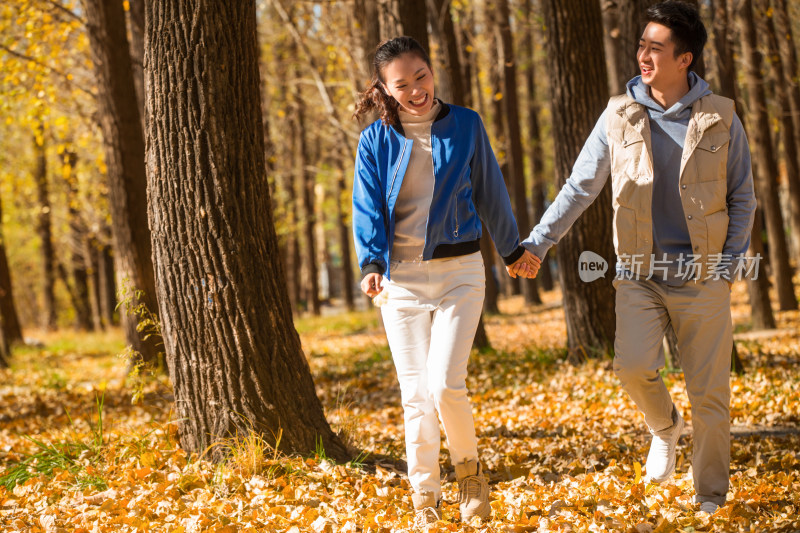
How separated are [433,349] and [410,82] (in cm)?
133

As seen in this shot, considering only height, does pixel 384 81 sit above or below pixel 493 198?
above

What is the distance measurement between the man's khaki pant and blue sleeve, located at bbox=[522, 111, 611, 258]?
1.55 feet

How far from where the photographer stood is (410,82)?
143 inches

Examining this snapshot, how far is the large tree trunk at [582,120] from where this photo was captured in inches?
316

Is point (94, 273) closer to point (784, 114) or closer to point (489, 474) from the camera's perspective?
point (784, 114)

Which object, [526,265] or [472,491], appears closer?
[472,491]

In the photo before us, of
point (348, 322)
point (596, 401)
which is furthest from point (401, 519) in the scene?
point (348, 322)

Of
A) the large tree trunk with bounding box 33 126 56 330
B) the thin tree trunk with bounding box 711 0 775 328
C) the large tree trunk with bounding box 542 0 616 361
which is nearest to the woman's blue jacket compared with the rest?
the large tree trunk with bounding box 542 0 616 361

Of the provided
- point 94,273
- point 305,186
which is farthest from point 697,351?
point 94,273

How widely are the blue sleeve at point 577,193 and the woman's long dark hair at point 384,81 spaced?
37.4 inches

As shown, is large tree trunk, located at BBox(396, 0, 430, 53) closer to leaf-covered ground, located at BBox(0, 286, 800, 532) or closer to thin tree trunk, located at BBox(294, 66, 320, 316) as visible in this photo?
leaf-covered ground, located at BBox(0, 286, 800, 532)

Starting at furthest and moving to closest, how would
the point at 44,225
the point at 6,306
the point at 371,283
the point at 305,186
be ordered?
the point at 44,225, the point at 305,186, the point at 6,306, the point at 371,283

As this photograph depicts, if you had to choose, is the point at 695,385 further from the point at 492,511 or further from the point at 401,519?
the point at 401,519

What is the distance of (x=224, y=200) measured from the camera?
4586 mm
